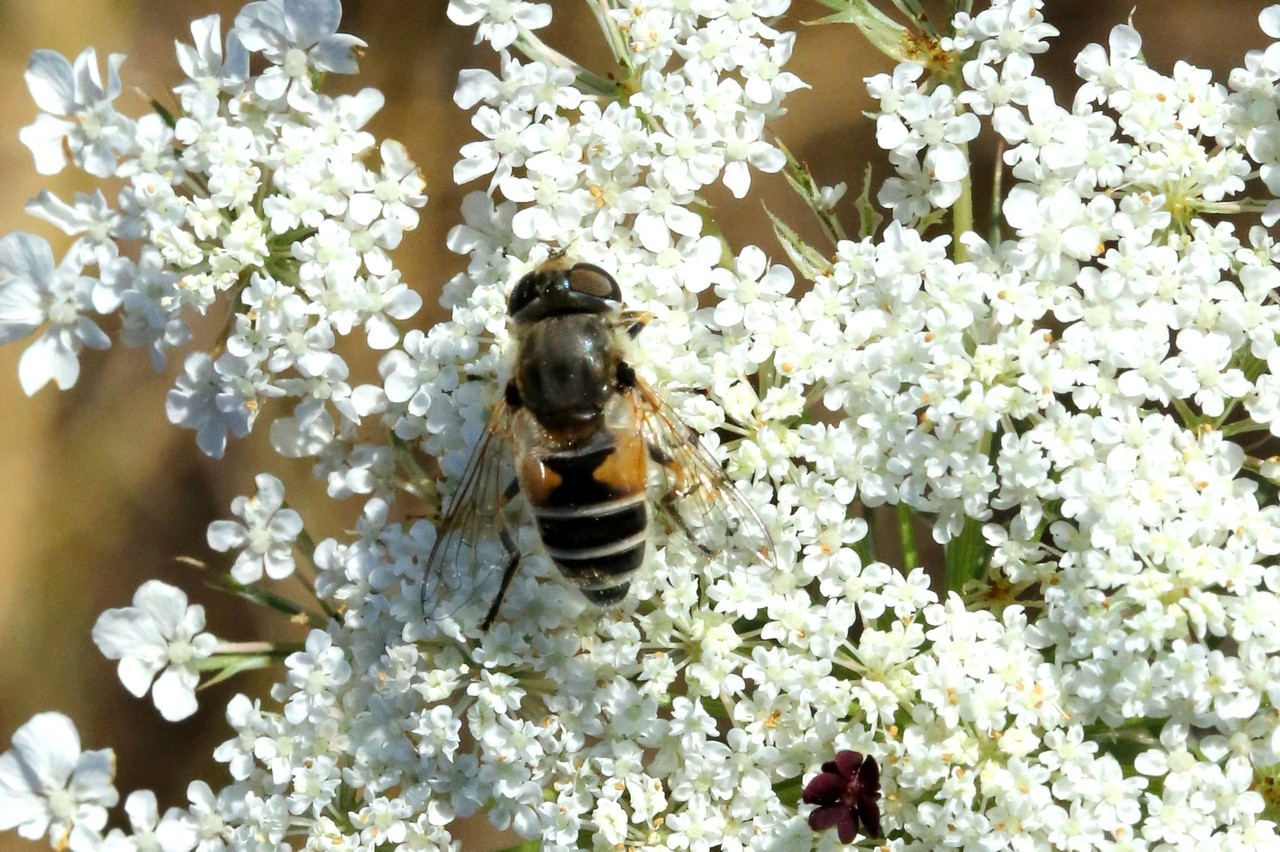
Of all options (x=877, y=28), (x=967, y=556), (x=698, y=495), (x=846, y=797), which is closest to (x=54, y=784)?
(x=698, y=495)

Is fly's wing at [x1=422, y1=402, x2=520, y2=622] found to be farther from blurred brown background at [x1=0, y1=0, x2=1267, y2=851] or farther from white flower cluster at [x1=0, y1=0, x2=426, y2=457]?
blurred brown background at [x1=0, y1=0, x2=1267, y2=851]

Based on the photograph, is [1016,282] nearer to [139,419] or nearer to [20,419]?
[139,419]

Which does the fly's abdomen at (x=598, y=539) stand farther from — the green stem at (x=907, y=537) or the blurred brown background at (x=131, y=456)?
the blurred brown background at (x=131, y=456)

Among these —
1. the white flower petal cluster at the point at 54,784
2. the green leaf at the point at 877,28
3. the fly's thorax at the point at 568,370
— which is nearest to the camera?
the fly's thorax at the point at 568,370

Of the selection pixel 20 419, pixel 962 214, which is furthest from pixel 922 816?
pixel 20 419

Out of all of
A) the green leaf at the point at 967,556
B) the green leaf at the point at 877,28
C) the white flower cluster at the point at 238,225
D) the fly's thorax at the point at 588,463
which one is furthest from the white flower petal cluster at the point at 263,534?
the green leaf at the point at 877,28

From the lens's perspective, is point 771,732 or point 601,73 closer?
point 771,732

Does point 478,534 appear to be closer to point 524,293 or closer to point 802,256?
point 524,293
